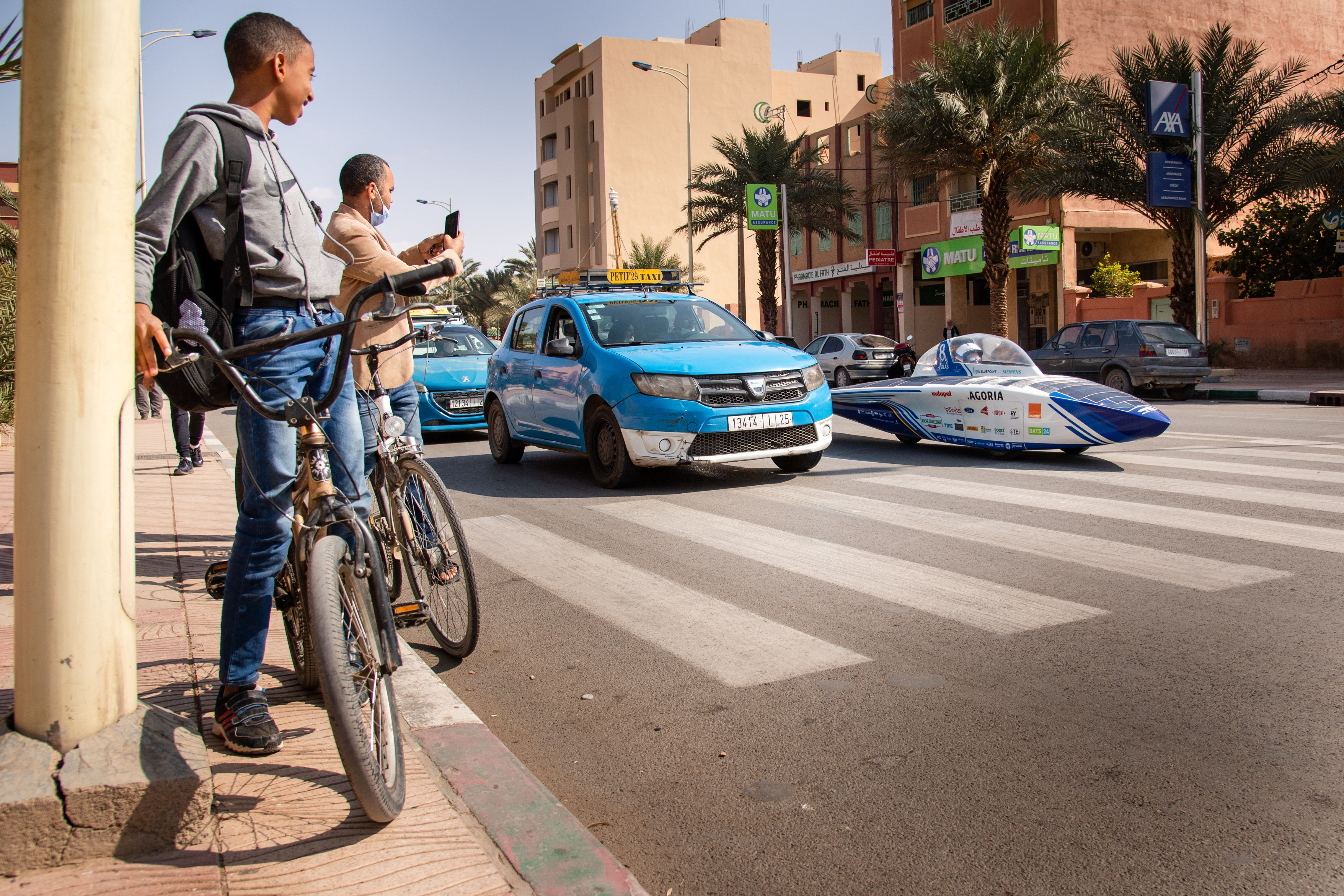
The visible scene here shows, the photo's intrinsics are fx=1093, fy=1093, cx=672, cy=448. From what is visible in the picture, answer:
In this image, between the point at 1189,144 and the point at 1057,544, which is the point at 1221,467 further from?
the point at 1189,144

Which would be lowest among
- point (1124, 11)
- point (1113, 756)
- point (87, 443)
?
point (1113, 756)

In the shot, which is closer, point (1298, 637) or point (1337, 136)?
point (1298, 637)

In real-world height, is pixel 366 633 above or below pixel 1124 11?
below

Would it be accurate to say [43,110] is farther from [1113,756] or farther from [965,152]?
[965,152]

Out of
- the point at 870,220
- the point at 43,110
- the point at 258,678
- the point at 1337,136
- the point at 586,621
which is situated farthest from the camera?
the point at 870,220

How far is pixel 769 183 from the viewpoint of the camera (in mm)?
38594

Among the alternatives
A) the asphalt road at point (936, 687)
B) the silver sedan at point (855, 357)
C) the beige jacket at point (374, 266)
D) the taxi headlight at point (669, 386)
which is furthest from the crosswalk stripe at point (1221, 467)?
the silver sedan at point (855, 357)

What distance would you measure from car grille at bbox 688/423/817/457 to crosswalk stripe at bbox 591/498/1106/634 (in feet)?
3.31

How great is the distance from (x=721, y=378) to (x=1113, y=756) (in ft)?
18.5

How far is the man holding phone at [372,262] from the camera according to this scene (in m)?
4.87

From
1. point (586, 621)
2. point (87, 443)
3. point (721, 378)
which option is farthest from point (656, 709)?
point (721, 378)

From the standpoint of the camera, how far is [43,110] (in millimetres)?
2590

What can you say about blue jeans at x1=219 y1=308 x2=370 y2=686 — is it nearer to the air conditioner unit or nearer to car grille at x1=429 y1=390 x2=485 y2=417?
car grille at x1=429 y1=390 x2=485 y2=417

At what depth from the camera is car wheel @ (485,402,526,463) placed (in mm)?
11117
